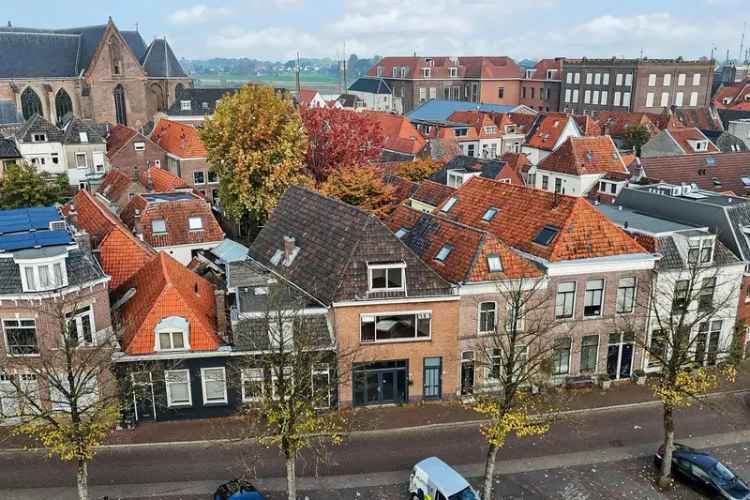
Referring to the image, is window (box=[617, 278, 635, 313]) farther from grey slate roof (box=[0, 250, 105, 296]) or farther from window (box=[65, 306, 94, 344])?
window (box=[65, 306, 94, 344])

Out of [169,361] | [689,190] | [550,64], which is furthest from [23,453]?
[550,64]

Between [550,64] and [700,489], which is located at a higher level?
[550,64]

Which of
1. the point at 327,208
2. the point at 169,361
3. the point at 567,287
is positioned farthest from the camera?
the point at 327,208

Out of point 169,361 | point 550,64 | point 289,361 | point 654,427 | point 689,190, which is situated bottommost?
point 654,427

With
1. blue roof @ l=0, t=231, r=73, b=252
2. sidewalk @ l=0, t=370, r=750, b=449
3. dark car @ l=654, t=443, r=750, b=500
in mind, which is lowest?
sidewalk @ l=0, t=370, r=750, b=449

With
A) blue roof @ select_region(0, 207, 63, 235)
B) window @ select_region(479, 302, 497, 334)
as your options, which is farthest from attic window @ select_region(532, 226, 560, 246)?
blue roof @ select_region(0, 207, 63, 235)

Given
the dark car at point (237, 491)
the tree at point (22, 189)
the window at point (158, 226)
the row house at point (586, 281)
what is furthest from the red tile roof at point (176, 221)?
the dark car at point (237, 491)

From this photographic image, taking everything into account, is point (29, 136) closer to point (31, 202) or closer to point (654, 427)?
point (31, 202)
